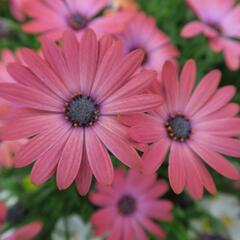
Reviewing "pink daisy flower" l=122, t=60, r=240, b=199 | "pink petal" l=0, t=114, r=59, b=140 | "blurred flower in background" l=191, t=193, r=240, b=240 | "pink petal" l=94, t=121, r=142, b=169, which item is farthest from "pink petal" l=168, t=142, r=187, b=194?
"blurred flower in background" l=191, t=193, r=240, b=240

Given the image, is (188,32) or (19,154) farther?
(188,32)

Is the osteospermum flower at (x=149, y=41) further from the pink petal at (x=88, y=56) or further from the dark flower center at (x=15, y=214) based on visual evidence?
the dark flower center at (x=15, y=214)

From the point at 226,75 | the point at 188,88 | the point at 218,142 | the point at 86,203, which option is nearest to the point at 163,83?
the point at 188,88

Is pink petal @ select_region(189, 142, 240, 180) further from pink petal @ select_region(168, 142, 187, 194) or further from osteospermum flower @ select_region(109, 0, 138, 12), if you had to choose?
osteospermum flower @ select_region(109, 0, 138, 12)

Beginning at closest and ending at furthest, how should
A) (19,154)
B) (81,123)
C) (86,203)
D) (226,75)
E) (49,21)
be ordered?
(19,154)
(81,123)
(49,21)
(86,203)
(226,75)

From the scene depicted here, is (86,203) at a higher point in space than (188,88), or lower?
lower

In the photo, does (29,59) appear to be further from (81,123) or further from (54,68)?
(81,123)

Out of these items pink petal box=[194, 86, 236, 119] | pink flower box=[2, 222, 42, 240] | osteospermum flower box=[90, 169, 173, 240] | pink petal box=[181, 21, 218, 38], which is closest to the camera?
pink petal box=[194, 86, 236, 119]

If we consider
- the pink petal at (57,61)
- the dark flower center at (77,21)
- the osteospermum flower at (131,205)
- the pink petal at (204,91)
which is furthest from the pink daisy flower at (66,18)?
the osteospermum flower at (131,205)
